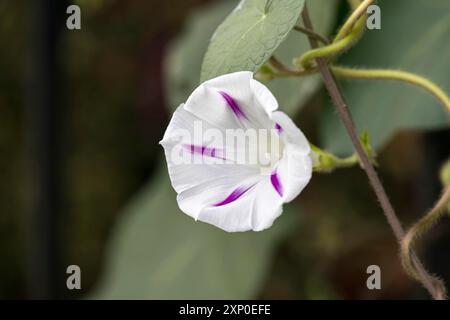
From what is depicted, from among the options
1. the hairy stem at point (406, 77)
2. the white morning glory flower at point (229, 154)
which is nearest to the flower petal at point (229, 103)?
the white morning glory flower at point (229, 154)

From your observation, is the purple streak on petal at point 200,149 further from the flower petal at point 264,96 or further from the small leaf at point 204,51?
the small leaf at point 204,51

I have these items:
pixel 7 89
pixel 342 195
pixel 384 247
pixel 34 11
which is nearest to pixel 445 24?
pixel 384 247

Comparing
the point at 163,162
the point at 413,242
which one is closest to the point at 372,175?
the point at 413,242

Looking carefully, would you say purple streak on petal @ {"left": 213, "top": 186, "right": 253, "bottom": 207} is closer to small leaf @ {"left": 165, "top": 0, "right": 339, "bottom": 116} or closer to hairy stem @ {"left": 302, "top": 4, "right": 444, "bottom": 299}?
hairy stem @ {"left": 302, "top": 4, "right": 444, "bottom": 299}

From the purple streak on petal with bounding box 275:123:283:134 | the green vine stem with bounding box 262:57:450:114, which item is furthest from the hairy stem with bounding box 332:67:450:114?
the purple streak on petal with bounding box 275:123:283:134
